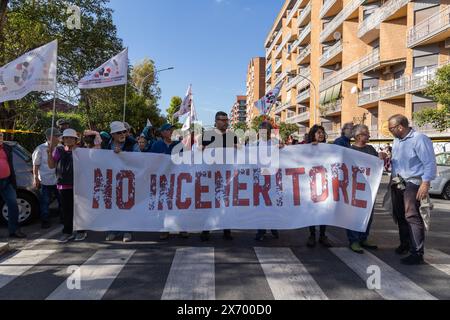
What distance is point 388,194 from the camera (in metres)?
5.73

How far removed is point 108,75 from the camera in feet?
31.9

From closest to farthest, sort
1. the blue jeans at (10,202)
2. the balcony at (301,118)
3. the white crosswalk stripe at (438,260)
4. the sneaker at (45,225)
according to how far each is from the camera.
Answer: the white crosswalk stripe at (438,260)
the blue jeans at (10,202)
the sneaker at (45,225)
the balcony at (301,118)

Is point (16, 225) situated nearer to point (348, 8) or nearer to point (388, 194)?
point (388, 194)

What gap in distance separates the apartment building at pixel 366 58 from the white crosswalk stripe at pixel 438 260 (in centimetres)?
2310

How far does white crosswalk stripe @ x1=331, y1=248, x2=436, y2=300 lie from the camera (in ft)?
12.6

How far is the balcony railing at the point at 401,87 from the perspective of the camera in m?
26.9

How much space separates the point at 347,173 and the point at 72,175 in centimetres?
425

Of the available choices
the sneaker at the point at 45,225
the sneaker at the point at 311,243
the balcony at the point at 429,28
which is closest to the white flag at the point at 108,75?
the sneaker at the point at 45,225

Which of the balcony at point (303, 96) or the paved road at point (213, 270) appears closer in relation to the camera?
the paved road at point (213, 270)

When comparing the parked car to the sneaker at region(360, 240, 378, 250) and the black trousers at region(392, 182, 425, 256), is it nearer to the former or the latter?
the sneaker at region(360, 240, 378, 250)

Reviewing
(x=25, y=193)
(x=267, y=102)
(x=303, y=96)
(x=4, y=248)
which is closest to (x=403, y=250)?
(x=4, y=248)

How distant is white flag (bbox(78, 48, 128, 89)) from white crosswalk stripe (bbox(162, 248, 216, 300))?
558cm

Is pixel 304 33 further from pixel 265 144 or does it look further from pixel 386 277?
pixel 386 277

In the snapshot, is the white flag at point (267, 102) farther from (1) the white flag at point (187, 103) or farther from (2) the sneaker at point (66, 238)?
(2) the sneaker at point (66, 238)
